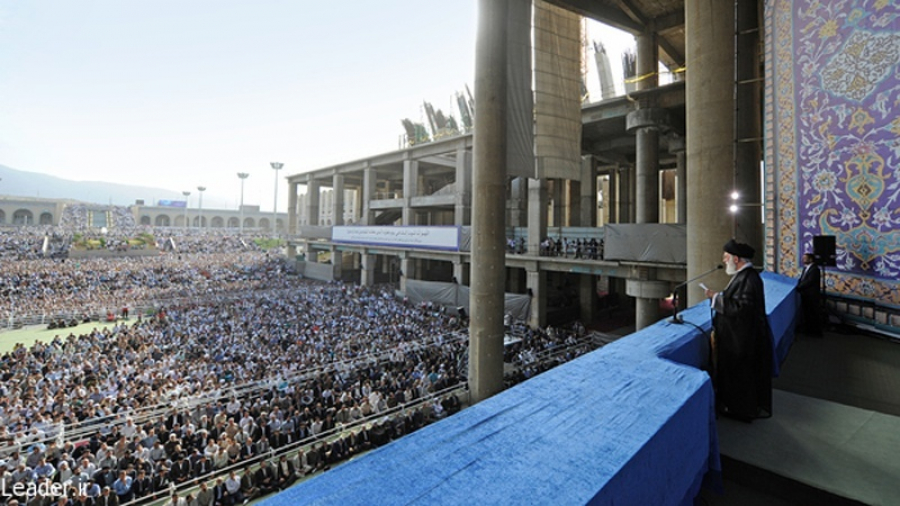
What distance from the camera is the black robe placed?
3.27 meters

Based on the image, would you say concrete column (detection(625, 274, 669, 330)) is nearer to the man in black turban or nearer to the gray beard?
the gray beard

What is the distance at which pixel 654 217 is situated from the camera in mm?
21219

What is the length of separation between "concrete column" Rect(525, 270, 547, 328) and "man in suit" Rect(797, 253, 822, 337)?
50.3ft

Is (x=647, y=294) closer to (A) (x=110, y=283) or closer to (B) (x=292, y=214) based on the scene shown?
(A) (x=110, y=283)

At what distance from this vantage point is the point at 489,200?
36.9 ft

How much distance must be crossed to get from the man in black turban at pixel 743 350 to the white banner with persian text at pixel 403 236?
21.3 m

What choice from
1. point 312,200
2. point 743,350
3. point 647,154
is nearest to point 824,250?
point 743,350

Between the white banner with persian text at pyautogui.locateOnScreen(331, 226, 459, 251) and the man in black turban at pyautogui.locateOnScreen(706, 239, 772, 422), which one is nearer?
the man in black turban at pyautogui.locateOnScreen(706, 239, 772, 422)

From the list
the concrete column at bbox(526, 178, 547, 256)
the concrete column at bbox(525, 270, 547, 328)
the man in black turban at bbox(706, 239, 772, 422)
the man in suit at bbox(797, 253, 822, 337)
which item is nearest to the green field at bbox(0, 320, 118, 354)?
the concrete column at bbox(525, 270, 547, 328)

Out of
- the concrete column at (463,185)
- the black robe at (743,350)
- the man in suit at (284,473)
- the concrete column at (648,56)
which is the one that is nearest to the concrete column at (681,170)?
the concrete column at (648,56)

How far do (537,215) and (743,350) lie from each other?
19379mm

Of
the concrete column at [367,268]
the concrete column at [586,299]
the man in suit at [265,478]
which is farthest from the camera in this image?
the concrete column at [367,268]

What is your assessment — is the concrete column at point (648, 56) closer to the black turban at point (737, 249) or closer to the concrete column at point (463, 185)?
the concrete column at point (463, 185)

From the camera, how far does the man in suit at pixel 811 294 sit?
254 inches
